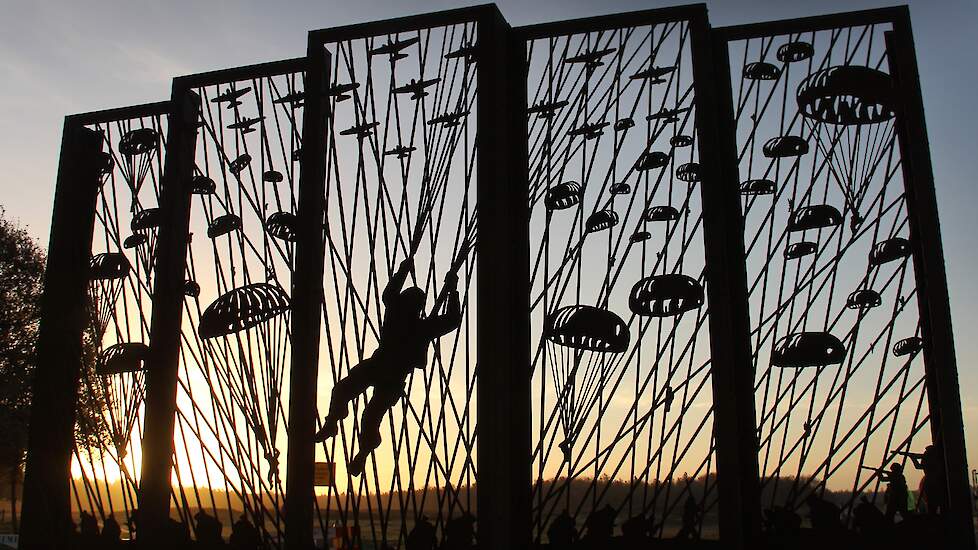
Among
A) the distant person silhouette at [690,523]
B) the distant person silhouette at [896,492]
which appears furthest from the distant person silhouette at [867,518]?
the distant person silhouette at [690,523]

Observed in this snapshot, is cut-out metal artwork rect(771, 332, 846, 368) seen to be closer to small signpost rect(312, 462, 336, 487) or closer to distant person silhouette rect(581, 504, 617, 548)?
distant person silhouette rect(581, 504, 617, 548)

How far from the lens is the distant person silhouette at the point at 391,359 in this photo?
19.2 feet

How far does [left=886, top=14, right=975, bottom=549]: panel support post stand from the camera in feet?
17.5

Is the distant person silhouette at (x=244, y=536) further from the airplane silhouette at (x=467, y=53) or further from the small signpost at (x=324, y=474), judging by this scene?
the airplane silhouette at (x=467, y=53)

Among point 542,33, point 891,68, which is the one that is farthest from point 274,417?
point 891,68

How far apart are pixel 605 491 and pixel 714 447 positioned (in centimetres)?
90

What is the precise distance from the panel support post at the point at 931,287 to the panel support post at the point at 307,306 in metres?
4.27

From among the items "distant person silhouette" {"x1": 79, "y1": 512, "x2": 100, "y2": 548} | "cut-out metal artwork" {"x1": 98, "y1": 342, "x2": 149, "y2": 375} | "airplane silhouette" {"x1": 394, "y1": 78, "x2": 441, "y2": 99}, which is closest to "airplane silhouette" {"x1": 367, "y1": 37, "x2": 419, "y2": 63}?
"airplane silhouette" {"x1": 394, "y1": 78, "x2": 441, "y2": 99}

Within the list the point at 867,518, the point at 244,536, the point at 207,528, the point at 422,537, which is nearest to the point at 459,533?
the point at 422,537

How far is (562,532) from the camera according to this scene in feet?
19.1

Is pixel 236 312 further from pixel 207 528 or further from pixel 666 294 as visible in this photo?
pixel 666 294

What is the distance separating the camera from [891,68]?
608 centimetres

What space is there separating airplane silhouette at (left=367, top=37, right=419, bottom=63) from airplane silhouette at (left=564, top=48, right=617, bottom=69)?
1234mm

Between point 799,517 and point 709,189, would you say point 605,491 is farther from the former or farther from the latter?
point 709,189
